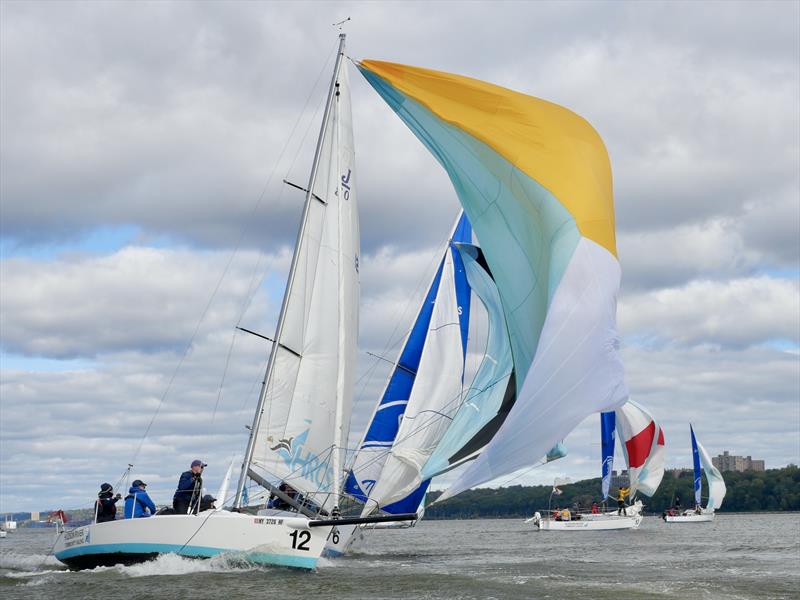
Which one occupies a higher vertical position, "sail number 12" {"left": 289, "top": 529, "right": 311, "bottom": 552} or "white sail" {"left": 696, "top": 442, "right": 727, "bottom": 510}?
"white sail" {"left": 696, "top": 442, "right": 727, "bottom": 510}

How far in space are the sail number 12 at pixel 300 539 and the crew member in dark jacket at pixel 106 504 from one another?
12.9ft

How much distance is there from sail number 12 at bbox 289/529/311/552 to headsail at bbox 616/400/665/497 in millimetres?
41227

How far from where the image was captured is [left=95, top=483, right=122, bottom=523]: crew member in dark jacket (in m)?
21.5

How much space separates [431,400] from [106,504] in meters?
10.9

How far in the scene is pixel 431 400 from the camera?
2992 centimetres

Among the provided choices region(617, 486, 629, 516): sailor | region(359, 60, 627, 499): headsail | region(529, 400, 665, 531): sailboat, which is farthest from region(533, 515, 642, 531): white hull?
region(359, 60, 627, 499): headsail

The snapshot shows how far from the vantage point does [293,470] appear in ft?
73.2

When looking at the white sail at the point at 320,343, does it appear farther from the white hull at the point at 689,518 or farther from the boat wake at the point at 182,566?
the white hull at the point at 689,518

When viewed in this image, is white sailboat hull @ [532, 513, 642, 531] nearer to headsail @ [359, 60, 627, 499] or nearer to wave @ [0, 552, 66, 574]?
wave @ [0, 552, 66, 574]

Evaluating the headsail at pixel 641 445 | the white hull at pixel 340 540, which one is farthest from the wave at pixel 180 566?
the headsail at pixel 641 445

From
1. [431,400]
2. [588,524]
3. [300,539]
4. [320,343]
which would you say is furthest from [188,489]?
[588,524]

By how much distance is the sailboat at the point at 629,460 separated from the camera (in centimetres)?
5978

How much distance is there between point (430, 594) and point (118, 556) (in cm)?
629

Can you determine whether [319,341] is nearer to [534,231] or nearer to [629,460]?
[534,231]
